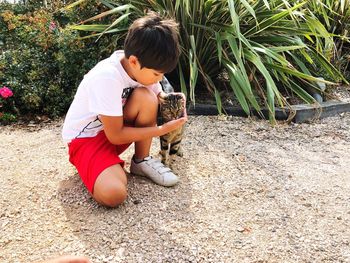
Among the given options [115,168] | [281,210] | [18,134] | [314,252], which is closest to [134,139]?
[115,168]

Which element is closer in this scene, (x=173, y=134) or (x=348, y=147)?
(x=173, y=134)

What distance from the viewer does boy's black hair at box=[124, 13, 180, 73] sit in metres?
2.00

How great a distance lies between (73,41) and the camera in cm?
355

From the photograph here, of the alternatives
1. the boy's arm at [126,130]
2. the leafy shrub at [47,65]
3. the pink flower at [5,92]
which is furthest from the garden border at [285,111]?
the pink flower at [5,92]

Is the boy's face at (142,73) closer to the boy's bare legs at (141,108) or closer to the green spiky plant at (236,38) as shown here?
the boy's bare legs at (141,108)

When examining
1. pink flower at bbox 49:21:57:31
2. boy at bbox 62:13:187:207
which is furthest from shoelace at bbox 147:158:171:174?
pink flower at bbox 49:21:57:31

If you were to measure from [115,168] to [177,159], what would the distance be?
526mm

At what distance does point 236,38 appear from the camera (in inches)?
130

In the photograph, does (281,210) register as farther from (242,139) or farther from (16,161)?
(16,161)

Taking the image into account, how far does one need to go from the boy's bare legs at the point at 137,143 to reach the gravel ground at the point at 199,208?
0.23 ft

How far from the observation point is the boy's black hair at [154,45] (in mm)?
1998

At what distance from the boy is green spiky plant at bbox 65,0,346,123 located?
0.94 meters

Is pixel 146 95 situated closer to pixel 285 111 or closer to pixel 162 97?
pixel 162 97

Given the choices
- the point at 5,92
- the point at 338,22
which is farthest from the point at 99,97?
the point at 338,22
